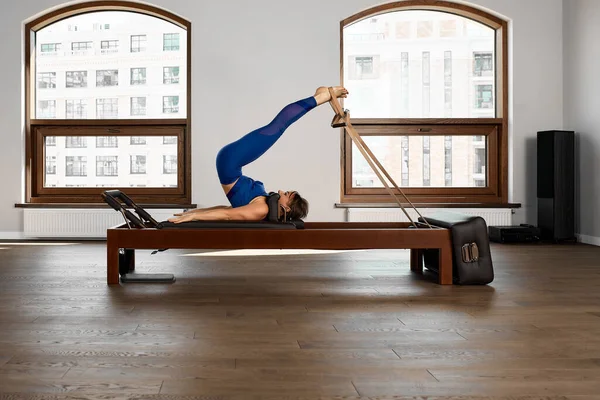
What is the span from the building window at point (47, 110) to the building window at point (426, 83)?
13.2 feet

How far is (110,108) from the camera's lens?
7305 mm

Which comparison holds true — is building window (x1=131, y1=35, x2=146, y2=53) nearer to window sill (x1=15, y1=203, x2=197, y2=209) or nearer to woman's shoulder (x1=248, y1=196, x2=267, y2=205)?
window sill (x1=15, y1=203, x2=197, y2=209)

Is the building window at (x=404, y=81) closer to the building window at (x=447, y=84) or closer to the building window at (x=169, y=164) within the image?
the building window at (x=447, y=84)

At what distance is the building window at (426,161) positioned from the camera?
734 cm

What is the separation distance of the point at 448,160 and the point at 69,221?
13.4 feet

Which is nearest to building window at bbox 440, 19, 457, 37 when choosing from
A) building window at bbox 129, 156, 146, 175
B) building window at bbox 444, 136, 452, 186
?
building window at bbox 444, 136, 452, 186

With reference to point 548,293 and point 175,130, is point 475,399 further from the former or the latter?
point 175,130

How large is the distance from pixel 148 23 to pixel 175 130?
3.93 ft

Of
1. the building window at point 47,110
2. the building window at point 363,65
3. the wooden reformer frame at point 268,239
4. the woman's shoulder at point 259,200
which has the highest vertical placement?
the building window at point 363,65

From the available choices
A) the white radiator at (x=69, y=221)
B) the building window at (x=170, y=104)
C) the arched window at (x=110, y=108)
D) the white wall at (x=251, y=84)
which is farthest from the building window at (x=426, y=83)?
the white radiator at (x=69, y=221)

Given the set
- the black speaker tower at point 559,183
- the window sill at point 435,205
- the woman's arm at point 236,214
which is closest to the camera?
the woman's arm at point 236,214

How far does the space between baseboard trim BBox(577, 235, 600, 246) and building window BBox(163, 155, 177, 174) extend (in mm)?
4300

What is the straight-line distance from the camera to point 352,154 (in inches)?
287

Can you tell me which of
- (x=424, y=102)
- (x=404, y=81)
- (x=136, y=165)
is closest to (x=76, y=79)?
(x=136, y=165)
